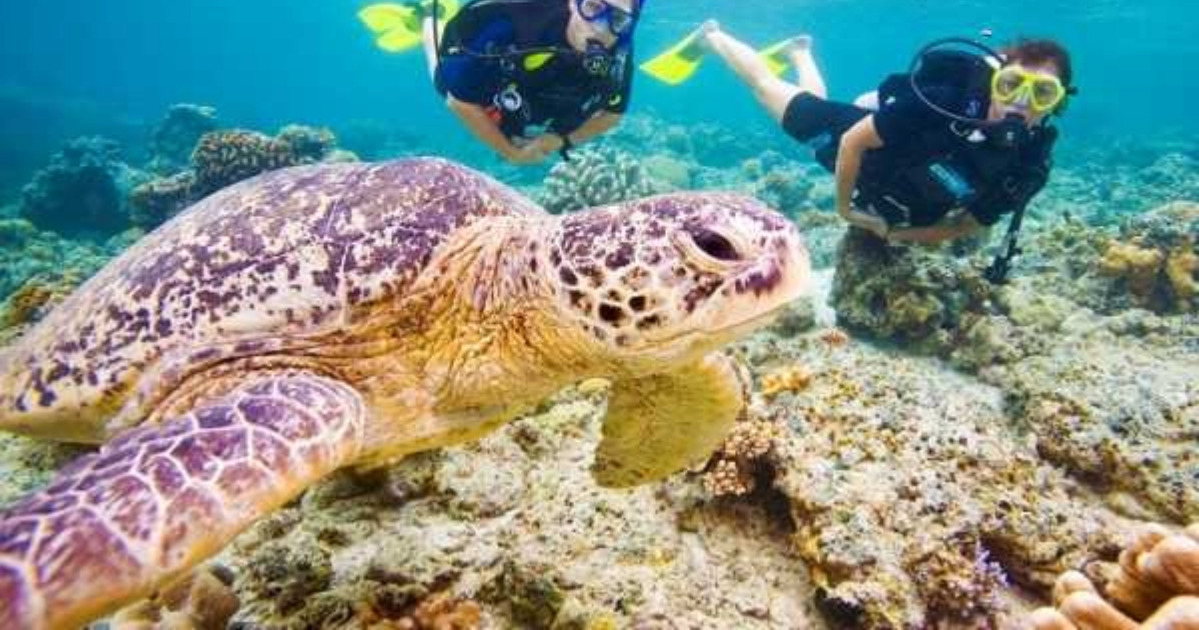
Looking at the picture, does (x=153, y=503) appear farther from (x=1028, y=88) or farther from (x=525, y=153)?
(x=1028, y=88)

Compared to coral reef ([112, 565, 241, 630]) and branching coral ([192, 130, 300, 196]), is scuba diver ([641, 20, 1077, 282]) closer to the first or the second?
coral reef ([112, 565, 241, 630])

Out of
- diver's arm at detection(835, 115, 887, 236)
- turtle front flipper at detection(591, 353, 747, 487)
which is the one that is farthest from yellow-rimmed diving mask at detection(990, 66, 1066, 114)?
turtle front flipper at detection(591, 353, 747, 487)

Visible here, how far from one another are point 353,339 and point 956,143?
499 centimetres

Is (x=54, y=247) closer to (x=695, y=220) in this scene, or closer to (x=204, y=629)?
(x=204, y=629)

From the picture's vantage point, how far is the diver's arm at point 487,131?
6.04 metres

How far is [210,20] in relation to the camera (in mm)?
120625

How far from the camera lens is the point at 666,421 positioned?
3.08 m

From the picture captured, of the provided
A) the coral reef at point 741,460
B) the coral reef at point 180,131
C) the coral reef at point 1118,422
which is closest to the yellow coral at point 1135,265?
the coral reef at point 1118,422

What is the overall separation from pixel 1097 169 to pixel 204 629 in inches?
1010

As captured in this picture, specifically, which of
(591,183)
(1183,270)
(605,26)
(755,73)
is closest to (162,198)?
(591,183)

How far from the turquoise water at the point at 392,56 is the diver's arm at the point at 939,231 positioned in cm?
3048

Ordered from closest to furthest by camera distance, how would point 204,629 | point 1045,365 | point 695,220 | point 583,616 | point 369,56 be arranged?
point 695,220
point 583,616
point 204,629
point 1045,365
point 369,56

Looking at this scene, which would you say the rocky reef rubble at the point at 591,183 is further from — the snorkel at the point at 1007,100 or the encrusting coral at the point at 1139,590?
the encrusting coral at the point at 1139,590

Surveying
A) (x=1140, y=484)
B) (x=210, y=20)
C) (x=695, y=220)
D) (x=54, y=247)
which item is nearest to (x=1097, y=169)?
(x=1140, y=484)
